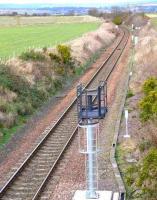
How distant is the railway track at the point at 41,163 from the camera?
1533 cm

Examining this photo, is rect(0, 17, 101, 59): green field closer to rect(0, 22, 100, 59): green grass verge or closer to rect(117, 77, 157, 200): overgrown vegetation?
rect(0, 22, 100, 59): green grass verge

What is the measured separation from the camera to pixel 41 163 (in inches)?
709

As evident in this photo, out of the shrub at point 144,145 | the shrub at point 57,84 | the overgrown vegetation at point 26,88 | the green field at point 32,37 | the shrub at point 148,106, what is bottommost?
the green field at point 32,37

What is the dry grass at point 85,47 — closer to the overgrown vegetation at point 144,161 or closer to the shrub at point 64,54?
the shrub at point 64,54

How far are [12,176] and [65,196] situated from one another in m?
2.16

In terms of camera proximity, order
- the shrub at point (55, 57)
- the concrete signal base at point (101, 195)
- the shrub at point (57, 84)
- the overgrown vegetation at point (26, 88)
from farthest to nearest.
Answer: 1. the shrub at point (55, 57)
2. the shrub at point (57, 84)
3. the overgrown vegetation at point (26, 88)
4. the concrete signal base at point (101, 195)

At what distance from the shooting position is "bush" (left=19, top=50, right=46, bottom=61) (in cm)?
3392

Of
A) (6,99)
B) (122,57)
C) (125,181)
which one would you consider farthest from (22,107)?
(122,57)

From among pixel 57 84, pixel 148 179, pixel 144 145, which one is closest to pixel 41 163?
pixel 144 145

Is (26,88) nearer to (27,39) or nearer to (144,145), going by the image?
(144,145)

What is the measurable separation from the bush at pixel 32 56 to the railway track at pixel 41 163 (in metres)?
8.80

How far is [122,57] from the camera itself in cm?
5134

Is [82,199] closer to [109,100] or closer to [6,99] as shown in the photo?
[6,99]

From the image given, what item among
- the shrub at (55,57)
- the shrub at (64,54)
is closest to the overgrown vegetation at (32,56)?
the shrub at (55,57)
